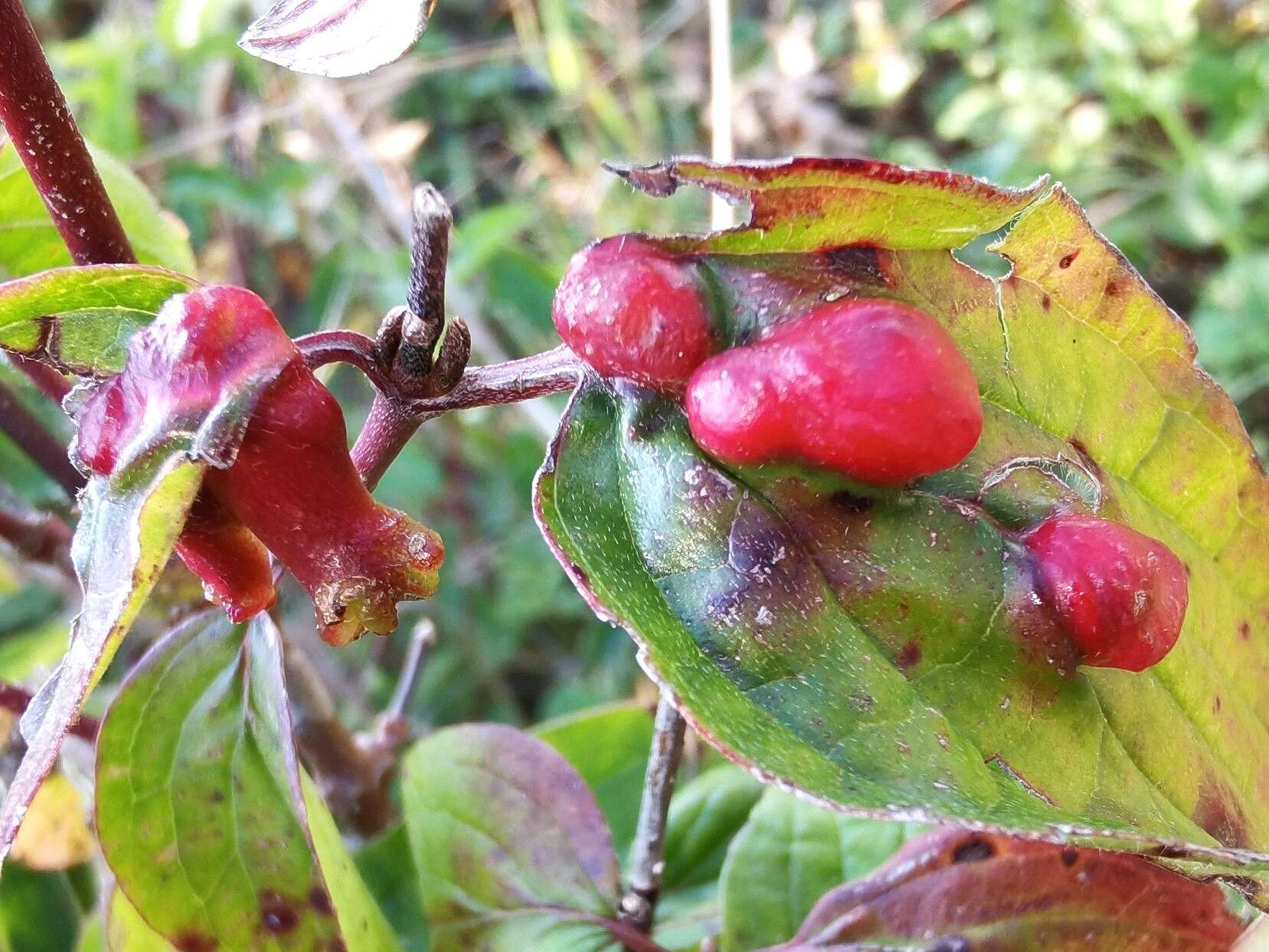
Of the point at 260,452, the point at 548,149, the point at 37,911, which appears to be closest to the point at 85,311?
the point at 260,452

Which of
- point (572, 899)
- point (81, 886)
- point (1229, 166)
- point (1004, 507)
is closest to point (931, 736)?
point (1004, 507)

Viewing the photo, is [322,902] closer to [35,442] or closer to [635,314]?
[635,314]

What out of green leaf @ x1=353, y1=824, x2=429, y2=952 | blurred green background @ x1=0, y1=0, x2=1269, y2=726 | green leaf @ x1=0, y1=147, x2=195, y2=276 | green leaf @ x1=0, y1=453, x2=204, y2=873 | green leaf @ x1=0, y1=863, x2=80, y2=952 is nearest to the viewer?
green leaf @ x1=0, y1=453, x2=204, y2=873

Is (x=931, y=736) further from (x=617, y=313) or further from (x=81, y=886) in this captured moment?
(x=81, y=886)

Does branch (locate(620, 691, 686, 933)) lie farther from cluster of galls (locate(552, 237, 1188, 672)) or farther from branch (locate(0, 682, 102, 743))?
branch (locate(0, 682, 102, 743))

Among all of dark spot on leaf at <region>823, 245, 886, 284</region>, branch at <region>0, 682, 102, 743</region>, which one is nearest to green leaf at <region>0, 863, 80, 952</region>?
branch at <region>0, 682, 102, 743</region>

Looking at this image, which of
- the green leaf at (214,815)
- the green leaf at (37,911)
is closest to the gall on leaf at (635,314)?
the green leaf at (214,815)

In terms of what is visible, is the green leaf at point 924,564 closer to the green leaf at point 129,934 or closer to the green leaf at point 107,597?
the green leaf at point 107,597
